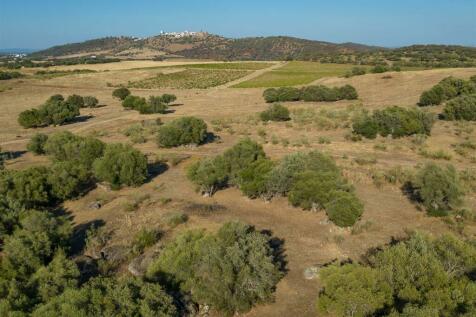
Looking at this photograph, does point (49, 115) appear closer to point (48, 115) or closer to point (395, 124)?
point (48, 115)

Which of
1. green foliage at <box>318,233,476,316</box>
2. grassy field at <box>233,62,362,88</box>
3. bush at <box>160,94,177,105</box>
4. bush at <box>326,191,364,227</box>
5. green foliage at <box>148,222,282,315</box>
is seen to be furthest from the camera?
grassy field at <box>233,62,362,88</box>

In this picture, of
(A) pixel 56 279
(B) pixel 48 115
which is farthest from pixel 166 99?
(A) pixel 56 279

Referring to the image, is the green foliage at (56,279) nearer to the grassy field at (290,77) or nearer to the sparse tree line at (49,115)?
the sparse tree line at (49,115)

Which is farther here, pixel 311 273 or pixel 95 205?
pixel 95 205

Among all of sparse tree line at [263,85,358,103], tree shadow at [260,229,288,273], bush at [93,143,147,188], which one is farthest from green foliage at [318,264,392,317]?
sparse tree line at [263,85,358,103]

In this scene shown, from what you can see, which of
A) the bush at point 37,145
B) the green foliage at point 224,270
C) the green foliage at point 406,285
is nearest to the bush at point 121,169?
the green foliage at point 224,270

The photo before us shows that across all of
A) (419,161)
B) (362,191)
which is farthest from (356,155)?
(362,191)

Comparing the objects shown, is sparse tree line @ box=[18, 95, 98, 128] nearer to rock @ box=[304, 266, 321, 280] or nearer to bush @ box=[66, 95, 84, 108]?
bush @ box=[66, 95, 84, 108]
